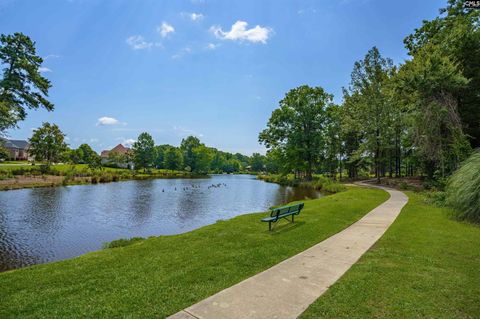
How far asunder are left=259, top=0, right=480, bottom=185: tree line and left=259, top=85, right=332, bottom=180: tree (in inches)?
6.0

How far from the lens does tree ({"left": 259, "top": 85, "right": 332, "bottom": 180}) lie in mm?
39250

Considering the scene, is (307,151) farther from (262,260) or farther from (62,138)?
(62,138)

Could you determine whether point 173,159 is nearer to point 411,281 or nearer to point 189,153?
point 189,153

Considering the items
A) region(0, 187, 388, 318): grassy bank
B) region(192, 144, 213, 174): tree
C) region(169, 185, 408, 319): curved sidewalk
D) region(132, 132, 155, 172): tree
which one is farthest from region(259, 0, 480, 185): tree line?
region(192, 144, 213, 174): tree

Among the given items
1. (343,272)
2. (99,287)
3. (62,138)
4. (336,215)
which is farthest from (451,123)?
(62,138)

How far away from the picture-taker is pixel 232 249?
6797mm

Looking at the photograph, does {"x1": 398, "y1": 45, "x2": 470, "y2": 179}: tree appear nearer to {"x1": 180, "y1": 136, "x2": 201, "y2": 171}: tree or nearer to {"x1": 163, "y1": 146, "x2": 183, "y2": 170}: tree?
{"x1": 163, "y1": 146, "x2": 183, "y2": 170}: tree

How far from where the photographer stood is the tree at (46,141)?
172 feet

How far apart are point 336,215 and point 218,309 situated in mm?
8674

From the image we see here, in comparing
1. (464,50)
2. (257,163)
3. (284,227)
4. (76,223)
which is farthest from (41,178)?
(257,163)

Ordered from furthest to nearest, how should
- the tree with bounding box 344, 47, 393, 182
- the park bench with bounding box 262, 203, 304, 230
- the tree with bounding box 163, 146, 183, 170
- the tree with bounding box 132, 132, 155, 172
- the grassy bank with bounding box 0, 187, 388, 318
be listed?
the tree with bounding box 163, 146, 183, 170 < the tree with bounding box 132, 132, 155, 172 < the tree with bounding box 344, 47, 393, 182 < the park bench with bounding box 262, 203, 304, 230 < the grassy bank with bounding box 0, 187, 388, 318

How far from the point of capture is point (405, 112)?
21562 millimetres

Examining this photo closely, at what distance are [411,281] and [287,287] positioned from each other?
7.70 ft

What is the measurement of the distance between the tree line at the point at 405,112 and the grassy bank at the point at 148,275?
43.8 ft
